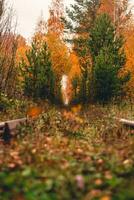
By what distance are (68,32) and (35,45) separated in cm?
1991

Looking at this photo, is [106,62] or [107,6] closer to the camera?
[106,62]

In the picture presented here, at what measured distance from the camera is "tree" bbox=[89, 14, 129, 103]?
29500 millimetres

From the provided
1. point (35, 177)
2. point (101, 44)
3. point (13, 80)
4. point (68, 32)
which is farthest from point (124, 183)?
point (68, 32)

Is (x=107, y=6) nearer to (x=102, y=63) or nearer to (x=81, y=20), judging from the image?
(x=81, y=20)

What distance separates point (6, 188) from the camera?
5.09m

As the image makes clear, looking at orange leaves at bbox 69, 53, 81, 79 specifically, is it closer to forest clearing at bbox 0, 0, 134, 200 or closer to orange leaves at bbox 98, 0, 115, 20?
forest clearing at bbox 0, 0, 134, 200

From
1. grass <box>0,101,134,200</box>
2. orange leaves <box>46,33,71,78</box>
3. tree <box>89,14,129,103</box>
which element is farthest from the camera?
orange leaves <box>46,33,71,78</box>

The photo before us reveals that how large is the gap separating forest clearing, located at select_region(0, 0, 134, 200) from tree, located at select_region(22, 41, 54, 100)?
64mm

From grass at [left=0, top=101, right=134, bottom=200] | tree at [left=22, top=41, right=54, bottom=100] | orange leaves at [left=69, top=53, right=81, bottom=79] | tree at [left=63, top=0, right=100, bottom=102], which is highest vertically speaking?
tree at [left=63, top=0, right=100, bottom=102]

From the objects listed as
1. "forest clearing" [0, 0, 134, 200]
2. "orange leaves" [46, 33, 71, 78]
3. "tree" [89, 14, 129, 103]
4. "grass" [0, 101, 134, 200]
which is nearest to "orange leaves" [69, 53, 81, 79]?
"forest clearing" [0, 0, 134, 200]

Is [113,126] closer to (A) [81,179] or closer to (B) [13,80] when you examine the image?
(B) [13,80]

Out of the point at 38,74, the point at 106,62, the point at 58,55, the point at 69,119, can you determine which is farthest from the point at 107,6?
the point at 69,119

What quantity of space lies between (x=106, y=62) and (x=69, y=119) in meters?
15.6

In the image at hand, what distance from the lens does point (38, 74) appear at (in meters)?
31.1
